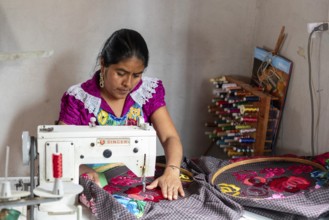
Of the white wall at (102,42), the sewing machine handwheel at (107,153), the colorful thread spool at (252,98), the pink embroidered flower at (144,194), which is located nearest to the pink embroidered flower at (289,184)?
the pink embroidered flower at (144,194)

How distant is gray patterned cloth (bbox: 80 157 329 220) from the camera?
1488 millimetres

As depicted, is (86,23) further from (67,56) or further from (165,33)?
(165,33)

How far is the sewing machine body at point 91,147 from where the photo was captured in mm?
1453

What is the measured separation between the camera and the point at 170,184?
A: 1.70 meters

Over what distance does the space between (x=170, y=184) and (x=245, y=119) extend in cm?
77

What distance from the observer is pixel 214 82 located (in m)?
2.59

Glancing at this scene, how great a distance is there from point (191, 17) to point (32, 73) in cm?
90

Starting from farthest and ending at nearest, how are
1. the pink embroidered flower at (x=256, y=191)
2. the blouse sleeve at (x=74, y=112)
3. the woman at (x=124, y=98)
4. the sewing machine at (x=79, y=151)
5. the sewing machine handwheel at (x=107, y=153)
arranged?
the blouse sleeve at (x=74, y=112), the woman at (x=124, y=98), the pink embroidered flower at (x=256, y=191), the sewing machine handwheel at (x=107, y=153), the sewing machine at (x=79, y=151)

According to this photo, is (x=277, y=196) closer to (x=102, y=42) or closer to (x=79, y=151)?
(x=79, y=151)

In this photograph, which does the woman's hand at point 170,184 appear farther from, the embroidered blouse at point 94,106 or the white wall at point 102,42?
the white wall at point 102,42

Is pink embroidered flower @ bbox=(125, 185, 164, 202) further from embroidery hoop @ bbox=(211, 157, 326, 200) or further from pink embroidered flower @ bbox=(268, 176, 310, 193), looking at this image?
pink embroidered flower @ bbox=(268, 176, 310, 193)

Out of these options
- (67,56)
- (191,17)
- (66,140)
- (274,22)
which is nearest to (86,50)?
(67,56)

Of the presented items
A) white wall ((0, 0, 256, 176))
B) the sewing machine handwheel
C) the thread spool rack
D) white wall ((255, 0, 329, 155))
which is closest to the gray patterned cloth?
the sewing machine handwheel

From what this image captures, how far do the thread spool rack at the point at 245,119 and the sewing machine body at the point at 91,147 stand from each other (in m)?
0.88
